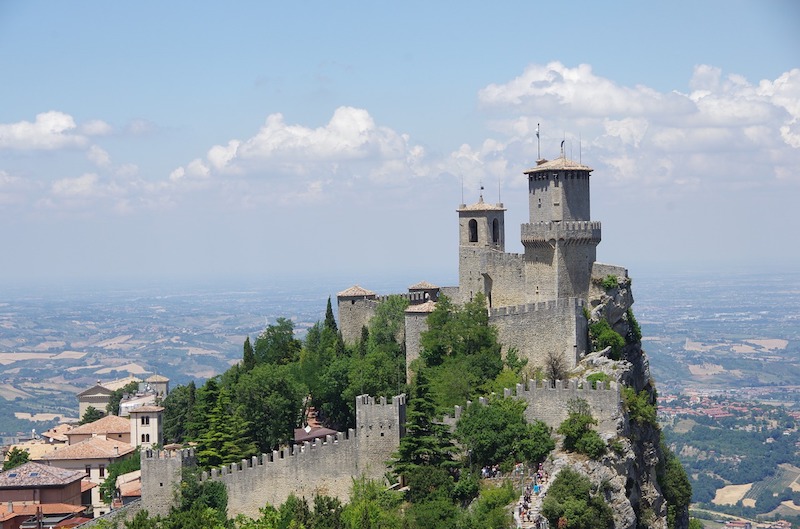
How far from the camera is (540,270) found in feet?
197

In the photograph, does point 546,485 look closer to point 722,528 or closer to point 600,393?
point 600,393

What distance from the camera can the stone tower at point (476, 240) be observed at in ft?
209

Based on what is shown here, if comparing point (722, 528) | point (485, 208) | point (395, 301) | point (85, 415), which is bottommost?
point (722, 528)

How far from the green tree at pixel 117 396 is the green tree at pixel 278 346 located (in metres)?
23.2

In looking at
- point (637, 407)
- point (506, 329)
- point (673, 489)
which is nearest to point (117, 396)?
point (506, 329)

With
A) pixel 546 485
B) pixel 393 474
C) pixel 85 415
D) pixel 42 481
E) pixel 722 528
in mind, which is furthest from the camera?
pixel 722 528

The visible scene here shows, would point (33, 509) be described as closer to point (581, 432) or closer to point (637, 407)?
point (581, 432)

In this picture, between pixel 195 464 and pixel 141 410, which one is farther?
pixel 141 410

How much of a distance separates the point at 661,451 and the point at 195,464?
22.1 metres

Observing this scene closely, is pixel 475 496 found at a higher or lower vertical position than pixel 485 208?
lower

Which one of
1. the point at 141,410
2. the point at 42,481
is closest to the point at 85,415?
the point at 141,410

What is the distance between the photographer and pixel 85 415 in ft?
314

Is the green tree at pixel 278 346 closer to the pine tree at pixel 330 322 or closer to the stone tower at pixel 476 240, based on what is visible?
the pine tree at pixel 330 322

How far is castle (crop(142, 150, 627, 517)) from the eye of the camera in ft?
170
